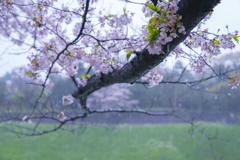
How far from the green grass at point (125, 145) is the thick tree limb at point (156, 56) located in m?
2.71

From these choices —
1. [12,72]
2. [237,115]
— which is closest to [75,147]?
[12,72]

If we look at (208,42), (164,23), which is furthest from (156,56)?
(208,42)

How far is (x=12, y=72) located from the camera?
8.45 feet

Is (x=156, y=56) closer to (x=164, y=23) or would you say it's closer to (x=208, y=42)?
(x=164, y=23)

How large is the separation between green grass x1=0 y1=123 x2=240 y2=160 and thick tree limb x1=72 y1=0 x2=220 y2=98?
8.88 feet

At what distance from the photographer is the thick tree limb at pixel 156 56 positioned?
1.23 feet

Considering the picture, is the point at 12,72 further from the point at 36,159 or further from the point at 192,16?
the point at 192,16

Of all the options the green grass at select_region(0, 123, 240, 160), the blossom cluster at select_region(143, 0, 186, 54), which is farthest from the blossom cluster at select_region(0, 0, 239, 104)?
the green grass at select_region(0, 123, 240, 160)

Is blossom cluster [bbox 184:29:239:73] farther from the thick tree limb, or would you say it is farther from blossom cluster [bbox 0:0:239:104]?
the thick tree limb

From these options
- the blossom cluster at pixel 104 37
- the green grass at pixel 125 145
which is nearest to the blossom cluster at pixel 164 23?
the blossom cluster at pixel 104 37

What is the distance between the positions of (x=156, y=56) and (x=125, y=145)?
10.3ft

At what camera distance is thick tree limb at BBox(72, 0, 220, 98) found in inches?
14.8

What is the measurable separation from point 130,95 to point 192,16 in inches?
131

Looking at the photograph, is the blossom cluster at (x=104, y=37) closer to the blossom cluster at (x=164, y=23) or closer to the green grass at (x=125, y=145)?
the blossom cluster at (x=164, y=23)
